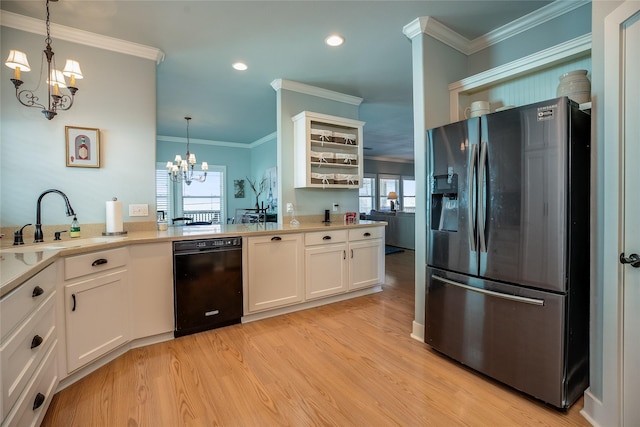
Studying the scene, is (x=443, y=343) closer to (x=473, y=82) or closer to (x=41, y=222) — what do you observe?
(x=473, y=82)

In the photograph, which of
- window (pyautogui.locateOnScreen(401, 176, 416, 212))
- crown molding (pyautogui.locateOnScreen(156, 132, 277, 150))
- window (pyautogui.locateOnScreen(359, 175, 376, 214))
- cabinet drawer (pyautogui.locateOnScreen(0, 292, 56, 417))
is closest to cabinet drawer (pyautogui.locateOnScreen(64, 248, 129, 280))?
cabinet drawer (pyautogui.locateOnScreen(0, 292, 56, 417))

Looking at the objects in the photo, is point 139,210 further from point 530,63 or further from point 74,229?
point 530,63

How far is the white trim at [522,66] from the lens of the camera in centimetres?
189

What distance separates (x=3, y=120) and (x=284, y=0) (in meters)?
2.38

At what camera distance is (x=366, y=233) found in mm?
3609

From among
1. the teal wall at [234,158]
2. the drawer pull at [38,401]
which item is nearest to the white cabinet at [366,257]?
the drawer pull at [38,401]

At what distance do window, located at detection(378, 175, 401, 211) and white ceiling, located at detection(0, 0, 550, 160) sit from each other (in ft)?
19.8

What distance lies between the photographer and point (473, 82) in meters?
2.47

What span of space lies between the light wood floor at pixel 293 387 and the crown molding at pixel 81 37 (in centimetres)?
264

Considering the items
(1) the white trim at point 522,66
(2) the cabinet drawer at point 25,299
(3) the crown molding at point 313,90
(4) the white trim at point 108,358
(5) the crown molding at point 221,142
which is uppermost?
(5) the crown molding at point 221,142

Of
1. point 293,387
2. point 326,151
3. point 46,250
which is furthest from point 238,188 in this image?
point 293,387

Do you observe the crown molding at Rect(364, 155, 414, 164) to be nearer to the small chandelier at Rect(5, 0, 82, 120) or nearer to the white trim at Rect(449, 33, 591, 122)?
the white trim at Rect(449, 33, 591, 122)

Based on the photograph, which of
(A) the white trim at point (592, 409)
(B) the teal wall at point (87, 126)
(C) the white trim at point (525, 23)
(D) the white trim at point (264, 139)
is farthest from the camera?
(D) the white trim at point (264, 139)

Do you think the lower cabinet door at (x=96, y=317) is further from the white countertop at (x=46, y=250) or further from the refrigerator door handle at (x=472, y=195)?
the refrigerator door handle at (x=472, y=195)
